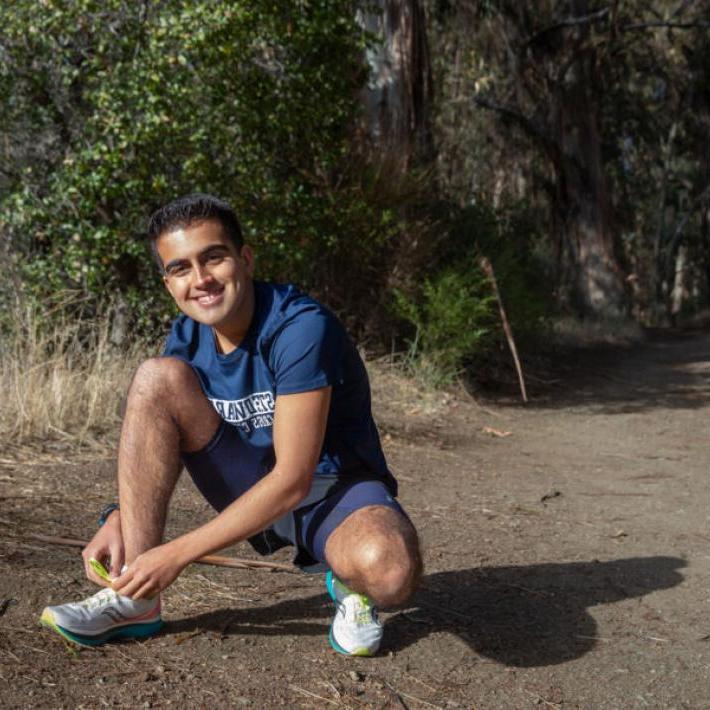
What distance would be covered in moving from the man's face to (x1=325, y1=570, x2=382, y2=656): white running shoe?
914mm

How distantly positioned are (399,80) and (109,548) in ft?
27.5

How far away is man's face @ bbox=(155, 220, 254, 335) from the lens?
126 inches

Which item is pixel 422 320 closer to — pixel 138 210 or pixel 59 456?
pixel 138 210

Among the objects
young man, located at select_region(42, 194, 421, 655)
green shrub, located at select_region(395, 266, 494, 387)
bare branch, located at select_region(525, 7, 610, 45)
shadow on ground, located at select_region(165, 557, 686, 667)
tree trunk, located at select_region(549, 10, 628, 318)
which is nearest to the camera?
young man, located at select_region(42, 194, 421, 655)

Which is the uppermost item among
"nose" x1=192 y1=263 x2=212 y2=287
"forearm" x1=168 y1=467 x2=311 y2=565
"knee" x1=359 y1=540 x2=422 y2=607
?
"nose" x1=192 y1=263 x2=212 y2=287

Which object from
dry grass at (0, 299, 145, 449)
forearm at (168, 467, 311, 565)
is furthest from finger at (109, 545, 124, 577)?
dry grass at (0, 299, 145, 449)

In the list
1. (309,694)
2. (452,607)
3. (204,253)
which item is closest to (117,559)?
(309,694)

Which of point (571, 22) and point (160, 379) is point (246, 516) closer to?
point (160, 379)

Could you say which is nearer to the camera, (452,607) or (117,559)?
(117,559)

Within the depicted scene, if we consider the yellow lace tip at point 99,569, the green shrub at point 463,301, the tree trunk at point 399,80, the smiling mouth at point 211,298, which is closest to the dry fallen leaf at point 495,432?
the green shrub at point 463,301

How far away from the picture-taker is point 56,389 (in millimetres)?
6586

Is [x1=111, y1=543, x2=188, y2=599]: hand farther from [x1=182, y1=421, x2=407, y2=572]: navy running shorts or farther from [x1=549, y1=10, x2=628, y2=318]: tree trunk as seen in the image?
[x1=549, y1=10, x2=628, y2=318]: tree trunk

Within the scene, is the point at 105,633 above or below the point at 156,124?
below

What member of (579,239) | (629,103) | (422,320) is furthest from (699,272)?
(422,320)
